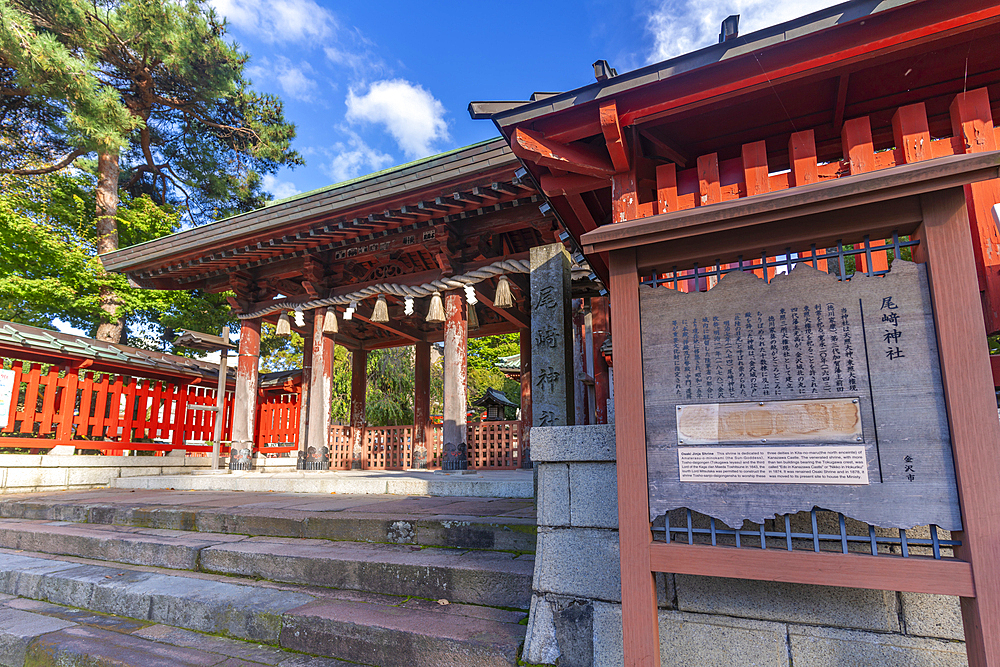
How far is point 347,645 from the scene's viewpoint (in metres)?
3.06

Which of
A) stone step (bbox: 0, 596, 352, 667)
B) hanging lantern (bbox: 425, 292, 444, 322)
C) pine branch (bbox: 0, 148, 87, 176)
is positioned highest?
pine branch (bbox: 0, 148, 87, 176)

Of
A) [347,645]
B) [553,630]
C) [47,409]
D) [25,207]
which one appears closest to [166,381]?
[47,409]

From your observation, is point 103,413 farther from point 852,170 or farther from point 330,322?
point 852,170

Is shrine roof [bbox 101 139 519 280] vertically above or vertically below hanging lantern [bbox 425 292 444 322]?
Result: above

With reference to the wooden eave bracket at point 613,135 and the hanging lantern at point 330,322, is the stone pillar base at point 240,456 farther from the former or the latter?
the wooden eave bracket at point 613,135

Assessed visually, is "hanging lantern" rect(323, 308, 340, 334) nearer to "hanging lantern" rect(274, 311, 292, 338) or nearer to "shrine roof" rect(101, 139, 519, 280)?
"hanging lantern" rect(274, 311, 292, 338)

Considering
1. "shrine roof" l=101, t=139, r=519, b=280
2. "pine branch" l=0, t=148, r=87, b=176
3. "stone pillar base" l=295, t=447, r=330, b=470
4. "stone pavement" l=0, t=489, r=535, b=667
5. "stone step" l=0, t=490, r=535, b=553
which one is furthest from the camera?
"pine branch" l=0, t=148, r=87, b=176

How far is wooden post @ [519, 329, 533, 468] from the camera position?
9.07 m

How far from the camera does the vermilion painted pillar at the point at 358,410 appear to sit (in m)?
11.2

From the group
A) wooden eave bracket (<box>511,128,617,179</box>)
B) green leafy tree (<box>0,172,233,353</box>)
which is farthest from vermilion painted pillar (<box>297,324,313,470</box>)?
wooden eave bracket (<box>511,128,617,179</box>)

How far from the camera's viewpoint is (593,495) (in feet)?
9.34

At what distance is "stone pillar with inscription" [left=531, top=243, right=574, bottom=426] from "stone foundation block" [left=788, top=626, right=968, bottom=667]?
7.79ft

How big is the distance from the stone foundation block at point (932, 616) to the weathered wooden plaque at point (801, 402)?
54 cm

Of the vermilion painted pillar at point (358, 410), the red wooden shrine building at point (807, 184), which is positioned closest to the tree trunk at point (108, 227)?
the vermilion painted pillar at point (358, 410)
